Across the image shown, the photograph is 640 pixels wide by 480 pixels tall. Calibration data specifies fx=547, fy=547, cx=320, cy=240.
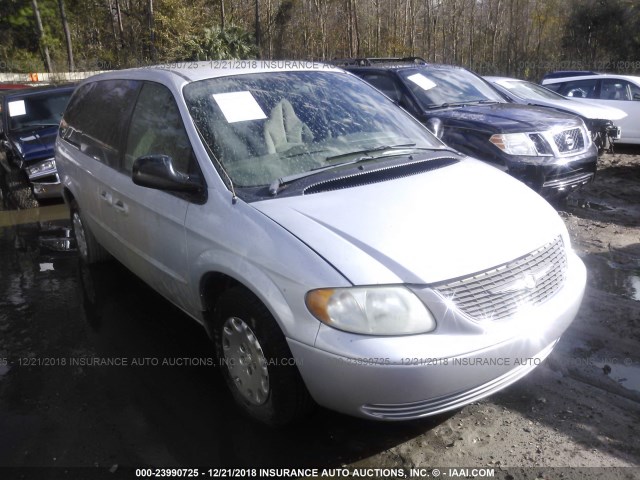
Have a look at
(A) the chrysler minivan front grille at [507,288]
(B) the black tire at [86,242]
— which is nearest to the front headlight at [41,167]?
(B) the black tire at [86,242]

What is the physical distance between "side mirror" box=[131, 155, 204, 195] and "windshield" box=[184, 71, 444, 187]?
0.60 ft

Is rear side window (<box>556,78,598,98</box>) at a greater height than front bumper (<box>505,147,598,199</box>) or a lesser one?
greater

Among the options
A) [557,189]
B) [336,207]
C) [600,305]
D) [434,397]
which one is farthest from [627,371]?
[557,189]

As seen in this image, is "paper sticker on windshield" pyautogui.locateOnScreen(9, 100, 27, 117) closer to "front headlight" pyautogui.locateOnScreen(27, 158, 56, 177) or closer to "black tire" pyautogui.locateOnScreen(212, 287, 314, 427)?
"front headlight" pyautogui.locateOnScreen(27, 158, 56, 177)

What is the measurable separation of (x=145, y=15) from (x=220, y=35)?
884 centimetres

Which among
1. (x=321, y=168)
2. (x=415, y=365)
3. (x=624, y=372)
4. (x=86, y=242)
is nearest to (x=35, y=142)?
(x=86, y=242)

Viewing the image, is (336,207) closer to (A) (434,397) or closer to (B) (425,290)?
(B) (425,290)

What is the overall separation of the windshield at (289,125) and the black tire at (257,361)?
0.66 m

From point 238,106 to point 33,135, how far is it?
6.44 meters

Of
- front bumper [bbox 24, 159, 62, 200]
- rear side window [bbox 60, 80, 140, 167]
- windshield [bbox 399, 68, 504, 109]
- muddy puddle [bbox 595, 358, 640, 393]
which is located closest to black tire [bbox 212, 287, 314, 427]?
rear side window [bbox 60, 80, 140, 167]

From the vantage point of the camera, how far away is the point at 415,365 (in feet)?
7.19

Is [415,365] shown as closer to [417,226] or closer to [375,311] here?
[375,311]

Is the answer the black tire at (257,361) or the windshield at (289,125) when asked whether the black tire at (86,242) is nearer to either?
the windshield at (289,125)

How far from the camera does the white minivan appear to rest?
226 cm
